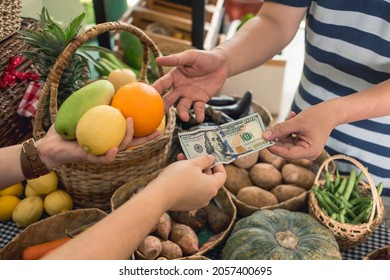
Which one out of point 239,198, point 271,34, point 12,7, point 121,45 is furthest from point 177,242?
point 121,45

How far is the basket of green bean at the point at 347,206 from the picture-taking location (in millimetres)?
1442

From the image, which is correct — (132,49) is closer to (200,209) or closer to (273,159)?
(273,159)

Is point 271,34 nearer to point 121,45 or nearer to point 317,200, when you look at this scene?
point 317,200

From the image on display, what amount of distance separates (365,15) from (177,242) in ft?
3.49

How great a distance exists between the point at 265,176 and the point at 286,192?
0.13 metres

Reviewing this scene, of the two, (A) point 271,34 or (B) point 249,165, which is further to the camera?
(B) point 249,165

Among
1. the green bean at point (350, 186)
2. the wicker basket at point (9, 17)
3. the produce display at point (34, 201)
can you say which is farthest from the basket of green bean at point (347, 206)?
the wicker basket at point (9, 17)

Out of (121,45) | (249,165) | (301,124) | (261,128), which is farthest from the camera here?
(121,45)

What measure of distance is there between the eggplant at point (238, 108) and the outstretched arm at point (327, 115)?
902mm

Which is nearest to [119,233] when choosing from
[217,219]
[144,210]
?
[144,210]

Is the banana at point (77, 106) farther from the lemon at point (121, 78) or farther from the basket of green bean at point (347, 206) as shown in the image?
the basket of green bean at point (347, 206)

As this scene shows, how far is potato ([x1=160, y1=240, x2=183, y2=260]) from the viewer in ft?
4.81

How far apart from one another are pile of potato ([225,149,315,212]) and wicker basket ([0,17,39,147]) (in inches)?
37.6

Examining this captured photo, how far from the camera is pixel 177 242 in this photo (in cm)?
152
